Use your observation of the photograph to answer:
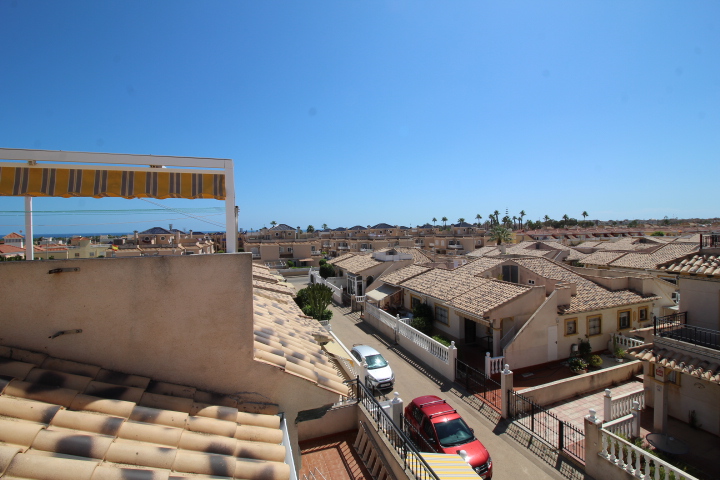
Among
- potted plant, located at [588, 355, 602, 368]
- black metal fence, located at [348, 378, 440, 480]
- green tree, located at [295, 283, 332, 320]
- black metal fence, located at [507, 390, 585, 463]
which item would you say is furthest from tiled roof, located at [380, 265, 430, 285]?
black metal fence, located at [348, 378, 440, 480]

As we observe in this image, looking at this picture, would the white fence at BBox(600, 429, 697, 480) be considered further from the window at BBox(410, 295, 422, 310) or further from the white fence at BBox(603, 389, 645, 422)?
the window at BBox(410, 295, 422, 310)

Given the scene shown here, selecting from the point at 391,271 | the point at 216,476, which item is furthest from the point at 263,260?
the point at 216,476

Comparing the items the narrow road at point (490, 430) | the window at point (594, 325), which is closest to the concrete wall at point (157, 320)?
the narrow road at point (490, 430)

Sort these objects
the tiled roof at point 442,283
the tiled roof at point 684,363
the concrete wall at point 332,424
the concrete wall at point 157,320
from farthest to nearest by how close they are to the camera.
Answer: the tiled roof at point 442,283 < the tiled roof at point 684,363 < the concrete wall at point 332,424 < the concrete wall at point 157,320

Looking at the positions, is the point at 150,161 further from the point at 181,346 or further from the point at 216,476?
the point at 216,476

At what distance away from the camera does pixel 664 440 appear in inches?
402

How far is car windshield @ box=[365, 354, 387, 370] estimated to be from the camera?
1540 cm

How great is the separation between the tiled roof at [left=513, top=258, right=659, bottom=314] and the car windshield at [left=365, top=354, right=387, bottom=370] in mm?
9061

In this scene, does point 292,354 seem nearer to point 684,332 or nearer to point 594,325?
point 684,332

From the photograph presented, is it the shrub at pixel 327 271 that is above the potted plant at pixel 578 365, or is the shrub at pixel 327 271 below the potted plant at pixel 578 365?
above

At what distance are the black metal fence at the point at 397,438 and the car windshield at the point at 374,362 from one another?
660cm

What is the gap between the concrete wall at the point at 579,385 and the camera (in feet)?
42.8

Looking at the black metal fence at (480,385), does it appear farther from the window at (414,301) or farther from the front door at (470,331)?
the window at (414,301)

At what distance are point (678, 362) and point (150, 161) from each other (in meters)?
14.2
